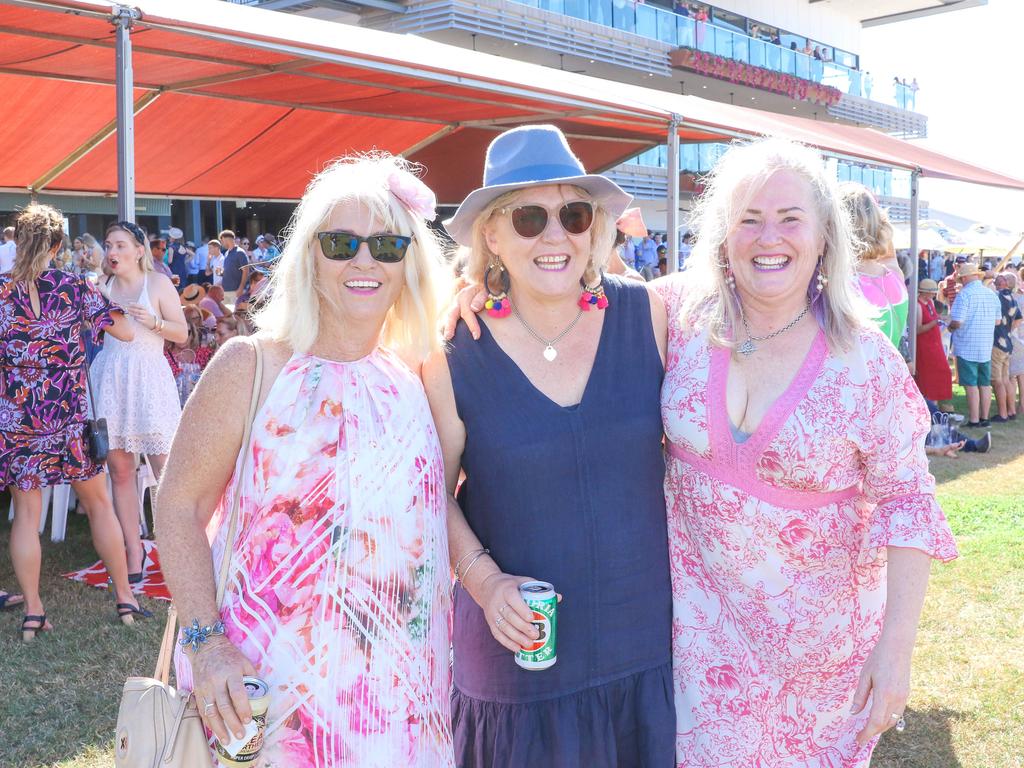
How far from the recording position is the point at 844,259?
6.77 ft

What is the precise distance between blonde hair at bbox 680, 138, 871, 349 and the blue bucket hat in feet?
0.85

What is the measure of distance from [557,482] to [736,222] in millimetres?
689

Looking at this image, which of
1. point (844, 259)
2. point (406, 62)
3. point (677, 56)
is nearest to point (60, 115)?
point (406, 62)

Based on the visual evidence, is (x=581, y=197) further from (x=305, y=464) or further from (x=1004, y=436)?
(x=1004, y=436)

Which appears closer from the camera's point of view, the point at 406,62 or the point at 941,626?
the point at 941,626

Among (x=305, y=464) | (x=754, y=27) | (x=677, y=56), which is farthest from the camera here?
(x=754, y=27)

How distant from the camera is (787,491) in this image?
6.61ft

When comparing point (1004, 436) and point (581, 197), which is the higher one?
point (581, 197)

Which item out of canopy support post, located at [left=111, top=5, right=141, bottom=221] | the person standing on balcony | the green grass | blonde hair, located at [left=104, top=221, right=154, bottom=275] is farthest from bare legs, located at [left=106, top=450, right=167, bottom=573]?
the person standing on balcony

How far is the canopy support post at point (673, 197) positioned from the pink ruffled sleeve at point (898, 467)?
527 centimetres

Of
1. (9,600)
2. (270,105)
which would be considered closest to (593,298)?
(9,600)

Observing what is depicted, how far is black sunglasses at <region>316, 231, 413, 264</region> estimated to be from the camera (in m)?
1.88

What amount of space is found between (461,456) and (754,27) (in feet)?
124

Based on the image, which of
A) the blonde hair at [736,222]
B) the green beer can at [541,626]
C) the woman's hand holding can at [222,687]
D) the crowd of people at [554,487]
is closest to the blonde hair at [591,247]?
the crowd of people at [554,487]
